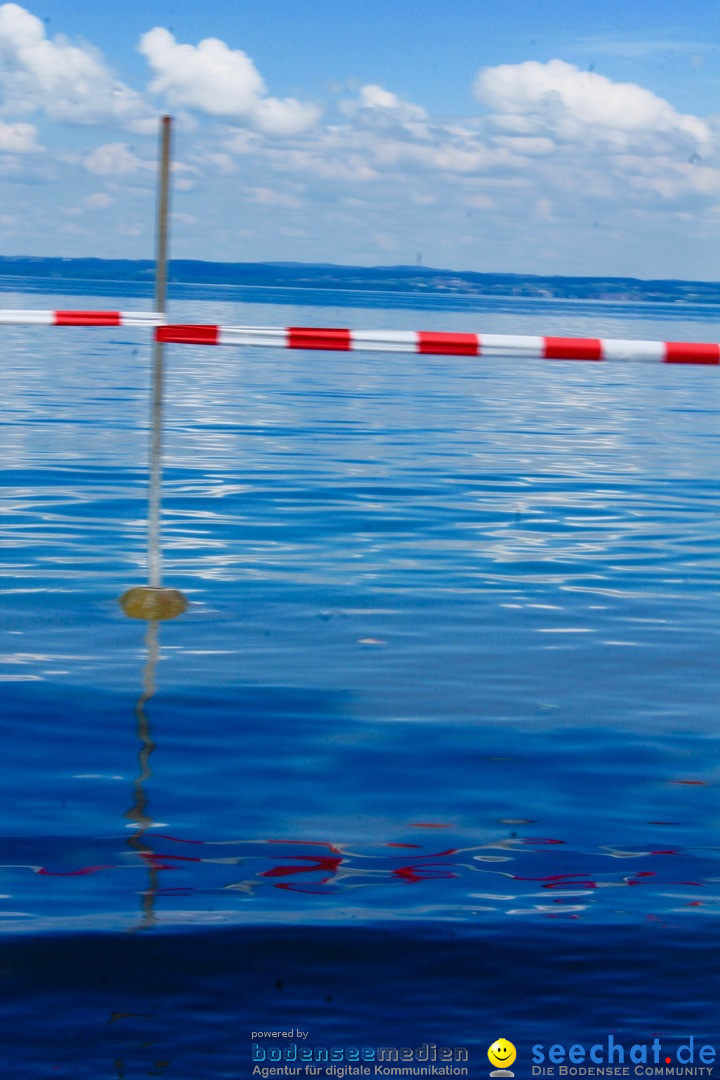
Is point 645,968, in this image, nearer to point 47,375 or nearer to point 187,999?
point 187,999

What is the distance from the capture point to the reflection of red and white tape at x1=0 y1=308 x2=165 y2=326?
267 inches

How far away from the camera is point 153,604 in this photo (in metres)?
6.80

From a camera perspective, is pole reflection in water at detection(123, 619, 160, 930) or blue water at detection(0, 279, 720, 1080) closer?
blue water at detection(0, 279, 720, 1080)

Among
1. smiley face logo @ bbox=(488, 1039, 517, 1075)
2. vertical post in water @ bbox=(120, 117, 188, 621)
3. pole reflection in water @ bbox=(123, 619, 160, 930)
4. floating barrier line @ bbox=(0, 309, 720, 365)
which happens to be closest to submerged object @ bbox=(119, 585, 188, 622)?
vertical post in water @ bbox=(120, 117, 188, 621)

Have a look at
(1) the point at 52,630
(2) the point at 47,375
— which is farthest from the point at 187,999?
(2) the point at 47,375

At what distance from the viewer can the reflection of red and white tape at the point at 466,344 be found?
21.2 feet

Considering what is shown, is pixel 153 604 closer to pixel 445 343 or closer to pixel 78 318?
pixel 78 318

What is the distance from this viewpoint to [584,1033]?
2922 millimetres

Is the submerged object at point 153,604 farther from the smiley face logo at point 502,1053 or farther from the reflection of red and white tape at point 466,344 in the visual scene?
the smiley face logo at point 502,1053

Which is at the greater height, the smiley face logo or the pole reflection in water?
the pole reflection in water

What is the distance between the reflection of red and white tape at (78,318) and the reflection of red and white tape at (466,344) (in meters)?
0.15

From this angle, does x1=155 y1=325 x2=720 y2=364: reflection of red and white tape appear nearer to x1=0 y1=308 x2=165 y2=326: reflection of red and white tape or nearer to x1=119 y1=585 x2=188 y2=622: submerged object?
x1=0 y1=308 x2=165 y2=326: reflection of red and white tape

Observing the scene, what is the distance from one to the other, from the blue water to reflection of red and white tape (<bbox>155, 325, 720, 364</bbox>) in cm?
135

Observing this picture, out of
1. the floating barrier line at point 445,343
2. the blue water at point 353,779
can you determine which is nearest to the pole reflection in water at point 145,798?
the blue water at point 353,779
